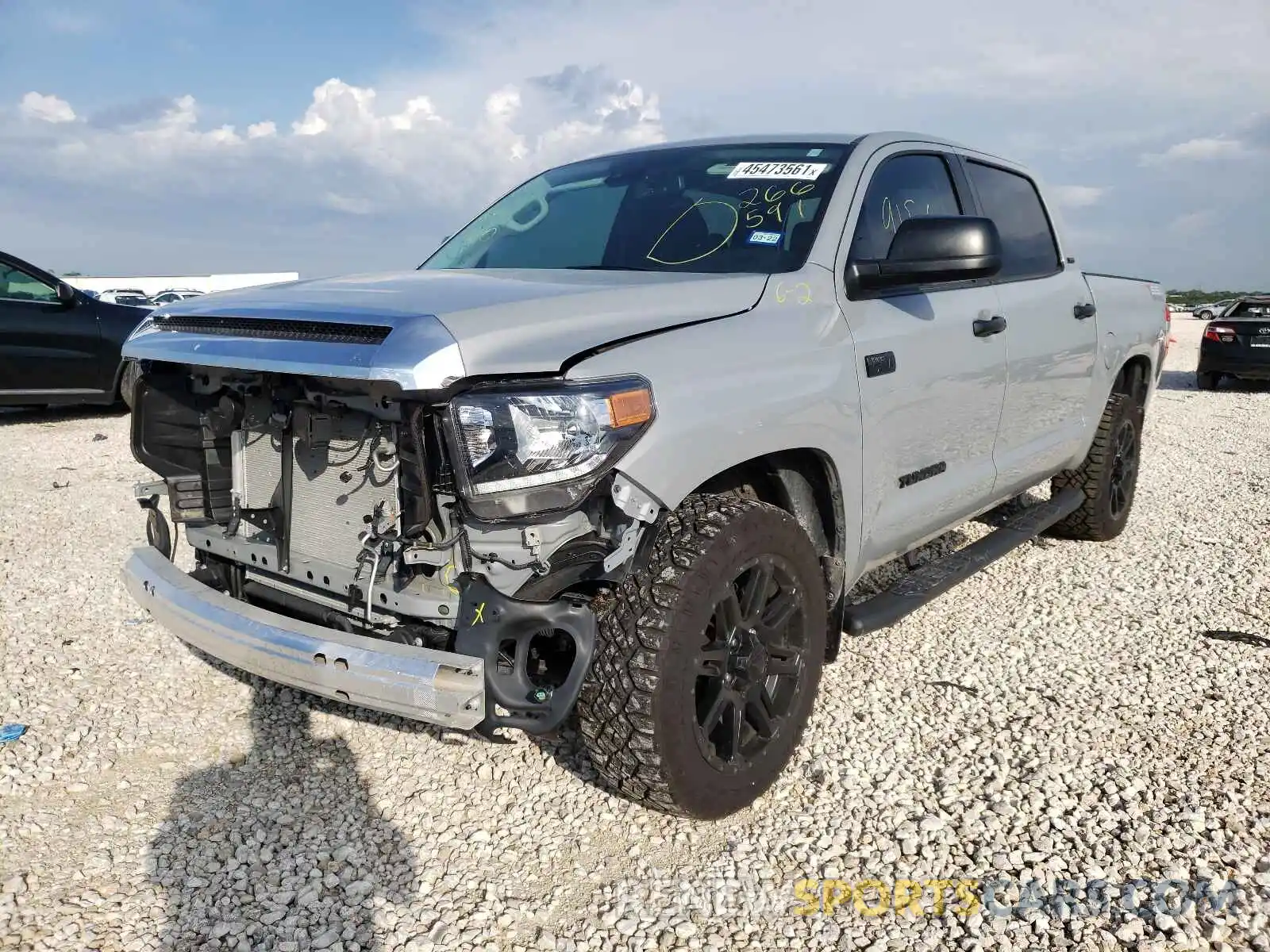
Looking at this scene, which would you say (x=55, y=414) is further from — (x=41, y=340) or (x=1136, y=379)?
(x=1136, y=379)

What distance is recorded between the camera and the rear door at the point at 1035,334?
12.9 ft

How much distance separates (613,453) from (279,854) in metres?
1.41

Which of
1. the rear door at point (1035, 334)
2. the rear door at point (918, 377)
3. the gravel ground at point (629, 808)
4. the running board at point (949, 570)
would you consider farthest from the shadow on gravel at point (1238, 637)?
the rear door at point (918, 377)

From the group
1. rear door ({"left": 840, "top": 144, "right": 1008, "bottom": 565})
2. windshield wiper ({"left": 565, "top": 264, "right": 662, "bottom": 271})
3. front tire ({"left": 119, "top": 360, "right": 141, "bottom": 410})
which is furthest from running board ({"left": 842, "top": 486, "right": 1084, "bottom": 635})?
front tire ({"left": 119, "top": 360, "right": 141, "bottom": 410})

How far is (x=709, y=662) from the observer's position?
8.18 ft

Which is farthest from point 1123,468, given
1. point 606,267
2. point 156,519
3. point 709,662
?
point 156,519

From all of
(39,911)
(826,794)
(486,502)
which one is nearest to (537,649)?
(486,502)

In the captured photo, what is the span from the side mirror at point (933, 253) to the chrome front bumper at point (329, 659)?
1.70 metres

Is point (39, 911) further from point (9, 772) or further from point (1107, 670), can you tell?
point (1107, 670)

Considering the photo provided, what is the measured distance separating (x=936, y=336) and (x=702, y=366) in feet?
4.15

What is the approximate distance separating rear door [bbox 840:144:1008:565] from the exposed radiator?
1430mm

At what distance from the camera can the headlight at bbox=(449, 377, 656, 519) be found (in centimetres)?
211

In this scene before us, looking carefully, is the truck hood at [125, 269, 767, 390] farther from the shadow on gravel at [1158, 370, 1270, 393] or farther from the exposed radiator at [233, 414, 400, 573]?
the shadow on gravel at [1158, 370, 1270, 393]

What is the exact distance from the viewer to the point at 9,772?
9.59 feet
